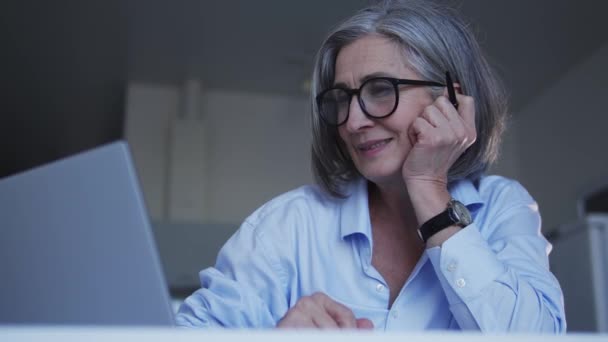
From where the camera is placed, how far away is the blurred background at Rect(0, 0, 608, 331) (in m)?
5.41

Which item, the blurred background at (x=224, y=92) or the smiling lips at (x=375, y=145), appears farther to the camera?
the blurred background at (x=224, y=92)

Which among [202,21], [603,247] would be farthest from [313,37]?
[603,247]

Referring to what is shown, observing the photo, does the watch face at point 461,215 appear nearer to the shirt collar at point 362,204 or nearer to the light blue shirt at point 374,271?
the light blue shirt at point 374,271

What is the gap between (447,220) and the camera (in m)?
1.42

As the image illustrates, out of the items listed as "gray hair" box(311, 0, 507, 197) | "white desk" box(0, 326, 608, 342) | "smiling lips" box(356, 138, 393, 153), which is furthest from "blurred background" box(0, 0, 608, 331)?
"white desk" box(0, 326, 608, 342)

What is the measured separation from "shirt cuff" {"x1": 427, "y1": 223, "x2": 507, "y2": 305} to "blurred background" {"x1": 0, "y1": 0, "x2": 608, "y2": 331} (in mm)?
3827

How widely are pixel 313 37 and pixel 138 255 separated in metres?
5.14

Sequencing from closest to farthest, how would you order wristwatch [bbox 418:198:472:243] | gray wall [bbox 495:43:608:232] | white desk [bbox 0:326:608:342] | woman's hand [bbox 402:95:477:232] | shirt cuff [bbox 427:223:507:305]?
white desk [bbox 0:326:608:342]
shirt cuff [bbox 427:223:507:305]
wristwatch [bbox 418:198:472:243]
woman's hand [bbox 402:95:477:232]
gray wall [bbox 495:43:608:232]

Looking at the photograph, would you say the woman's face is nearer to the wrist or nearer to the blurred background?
the wrist

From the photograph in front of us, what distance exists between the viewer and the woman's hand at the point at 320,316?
1.12 m

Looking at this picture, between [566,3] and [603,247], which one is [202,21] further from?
[603,247]

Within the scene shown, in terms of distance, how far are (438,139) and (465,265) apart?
31 cm

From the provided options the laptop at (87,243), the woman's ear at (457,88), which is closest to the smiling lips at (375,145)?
the woman's ear at (457,88)

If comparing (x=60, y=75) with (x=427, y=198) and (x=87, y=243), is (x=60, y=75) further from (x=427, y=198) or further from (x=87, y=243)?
(x=87, y=243)
